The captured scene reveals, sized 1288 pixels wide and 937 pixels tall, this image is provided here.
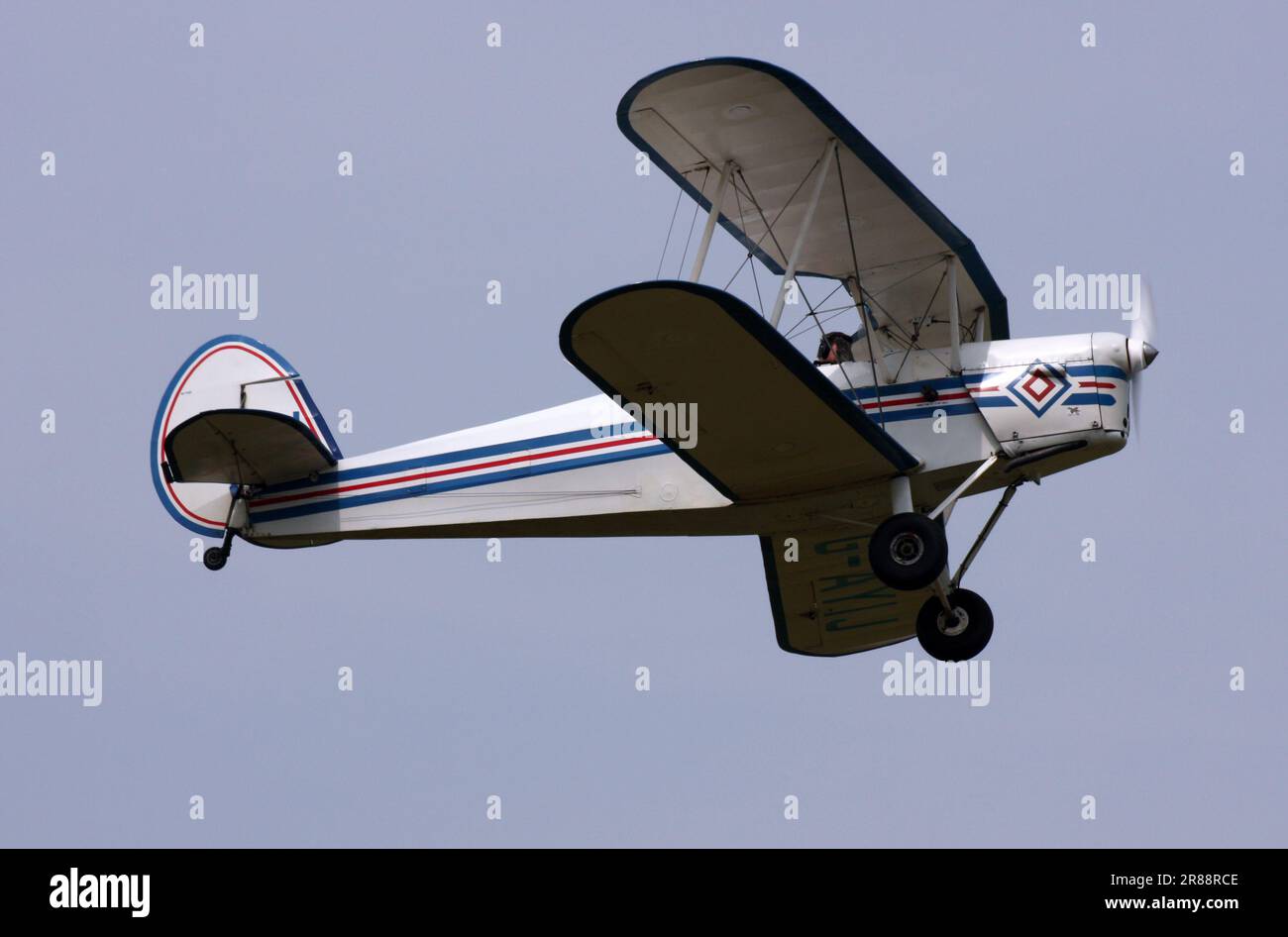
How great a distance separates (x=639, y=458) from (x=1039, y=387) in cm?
303

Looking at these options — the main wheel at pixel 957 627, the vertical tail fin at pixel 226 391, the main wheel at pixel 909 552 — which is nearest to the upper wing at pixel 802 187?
the main wheel at pixel 909 552

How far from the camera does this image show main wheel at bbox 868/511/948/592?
14.9 meters

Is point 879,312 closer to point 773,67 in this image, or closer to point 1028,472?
point 1028,472

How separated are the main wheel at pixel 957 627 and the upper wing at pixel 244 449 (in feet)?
16.1

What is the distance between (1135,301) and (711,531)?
3.67 meters

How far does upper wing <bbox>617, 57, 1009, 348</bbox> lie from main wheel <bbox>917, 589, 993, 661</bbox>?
1984 mm

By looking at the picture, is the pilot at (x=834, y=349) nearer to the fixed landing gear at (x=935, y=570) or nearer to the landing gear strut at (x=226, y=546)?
the fixed landing gear at (x=935, y=570)

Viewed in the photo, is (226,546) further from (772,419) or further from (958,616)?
(958,616)

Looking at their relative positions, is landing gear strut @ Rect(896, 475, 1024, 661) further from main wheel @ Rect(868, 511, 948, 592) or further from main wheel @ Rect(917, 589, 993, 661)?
main wheel @ Rect(868, 511, 948, 592)

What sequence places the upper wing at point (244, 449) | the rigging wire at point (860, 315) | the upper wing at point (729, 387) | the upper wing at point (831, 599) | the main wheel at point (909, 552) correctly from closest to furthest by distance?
the upper wing at point (729, 387), the main wheel at point (909, 552), the rigging wire at point (860, 315), the upper wing at point (244, 449), the upper wing at point (831, 599)

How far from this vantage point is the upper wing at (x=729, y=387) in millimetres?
13516

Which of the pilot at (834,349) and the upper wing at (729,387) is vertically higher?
the pilot at (834,349)

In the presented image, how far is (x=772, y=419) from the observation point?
48.4 ft

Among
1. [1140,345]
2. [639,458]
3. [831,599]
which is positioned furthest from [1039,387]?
[831,599]
